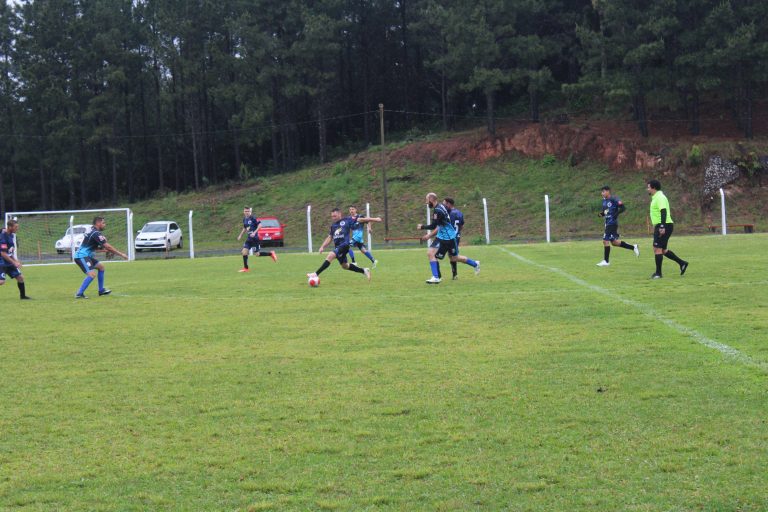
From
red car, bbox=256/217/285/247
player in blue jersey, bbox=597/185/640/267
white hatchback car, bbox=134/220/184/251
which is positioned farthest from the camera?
red car, bbox=256/217/285/247

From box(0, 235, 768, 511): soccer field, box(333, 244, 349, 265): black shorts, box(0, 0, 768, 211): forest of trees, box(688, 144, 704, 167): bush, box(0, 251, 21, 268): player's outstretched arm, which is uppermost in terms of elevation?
box(0, 0, 768, 211): forest of trees

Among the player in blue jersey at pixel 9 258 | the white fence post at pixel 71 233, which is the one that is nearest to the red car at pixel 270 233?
the white fence post at pixel 71 233

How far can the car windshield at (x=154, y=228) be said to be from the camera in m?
42.2

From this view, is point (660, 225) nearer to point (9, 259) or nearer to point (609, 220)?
point (609, 220)

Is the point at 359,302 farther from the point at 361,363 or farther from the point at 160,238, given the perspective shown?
the point at 160,238

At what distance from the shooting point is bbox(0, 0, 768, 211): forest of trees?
173 feet

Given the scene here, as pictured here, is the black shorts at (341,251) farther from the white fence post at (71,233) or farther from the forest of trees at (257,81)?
the forest of trees at (257,81)

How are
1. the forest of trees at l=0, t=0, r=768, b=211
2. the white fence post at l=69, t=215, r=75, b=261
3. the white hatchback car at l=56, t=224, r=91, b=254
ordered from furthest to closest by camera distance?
the forest of trees at l=0, t=0, r=768, b=211
the white hatchback car at l=56, t=224, r=91, b=254
the white fence post at l=69, t=215, r=75, b=261

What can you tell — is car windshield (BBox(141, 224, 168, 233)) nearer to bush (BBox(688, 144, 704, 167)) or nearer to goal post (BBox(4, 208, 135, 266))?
goal post (BBox(4, 208, 135, 266))

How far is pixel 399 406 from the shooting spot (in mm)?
6746

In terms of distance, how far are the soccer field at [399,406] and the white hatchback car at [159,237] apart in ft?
89.0

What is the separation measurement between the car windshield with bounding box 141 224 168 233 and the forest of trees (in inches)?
851

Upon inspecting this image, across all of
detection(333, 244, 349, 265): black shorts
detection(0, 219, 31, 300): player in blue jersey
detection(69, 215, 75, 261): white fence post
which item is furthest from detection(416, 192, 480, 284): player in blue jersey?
detection(69, 215, 75, 261): white fence post

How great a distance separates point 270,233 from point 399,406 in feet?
118
